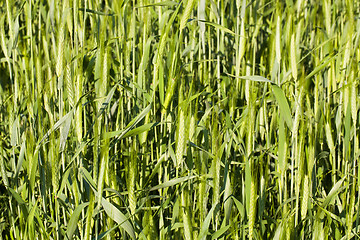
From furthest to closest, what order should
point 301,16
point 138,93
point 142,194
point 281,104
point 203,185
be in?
point 301,16
point 138,93
point 142,194
point 281,104
point 203,185

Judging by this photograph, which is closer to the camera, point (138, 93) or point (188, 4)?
point (188, 4)

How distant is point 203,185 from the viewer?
111 cm

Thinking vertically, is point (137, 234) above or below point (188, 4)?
below

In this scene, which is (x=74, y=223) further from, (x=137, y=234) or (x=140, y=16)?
(x=140, y=16)

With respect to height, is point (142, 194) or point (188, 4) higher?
point (188, 4)

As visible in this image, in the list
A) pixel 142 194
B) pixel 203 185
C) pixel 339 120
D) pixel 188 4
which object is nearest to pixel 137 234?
pixel 142 194

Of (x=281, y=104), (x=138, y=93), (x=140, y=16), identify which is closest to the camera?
(x=281, y=104)

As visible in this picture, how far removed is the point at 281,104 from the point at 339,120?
0.42 meters

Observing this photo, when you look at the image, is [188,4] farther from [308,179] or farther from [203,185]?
[308,179]

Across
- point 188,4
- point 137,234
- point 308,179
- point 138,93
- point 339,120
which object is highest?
point 188,4

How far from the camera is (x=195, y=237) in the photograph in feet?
3.81

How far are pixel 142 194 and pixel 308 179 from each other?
0.49 m

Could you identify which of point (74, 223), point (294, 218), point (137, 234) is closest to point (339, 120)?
point (294, 218)

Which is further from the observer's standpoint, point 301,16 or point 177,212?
Answer: point 301,16
